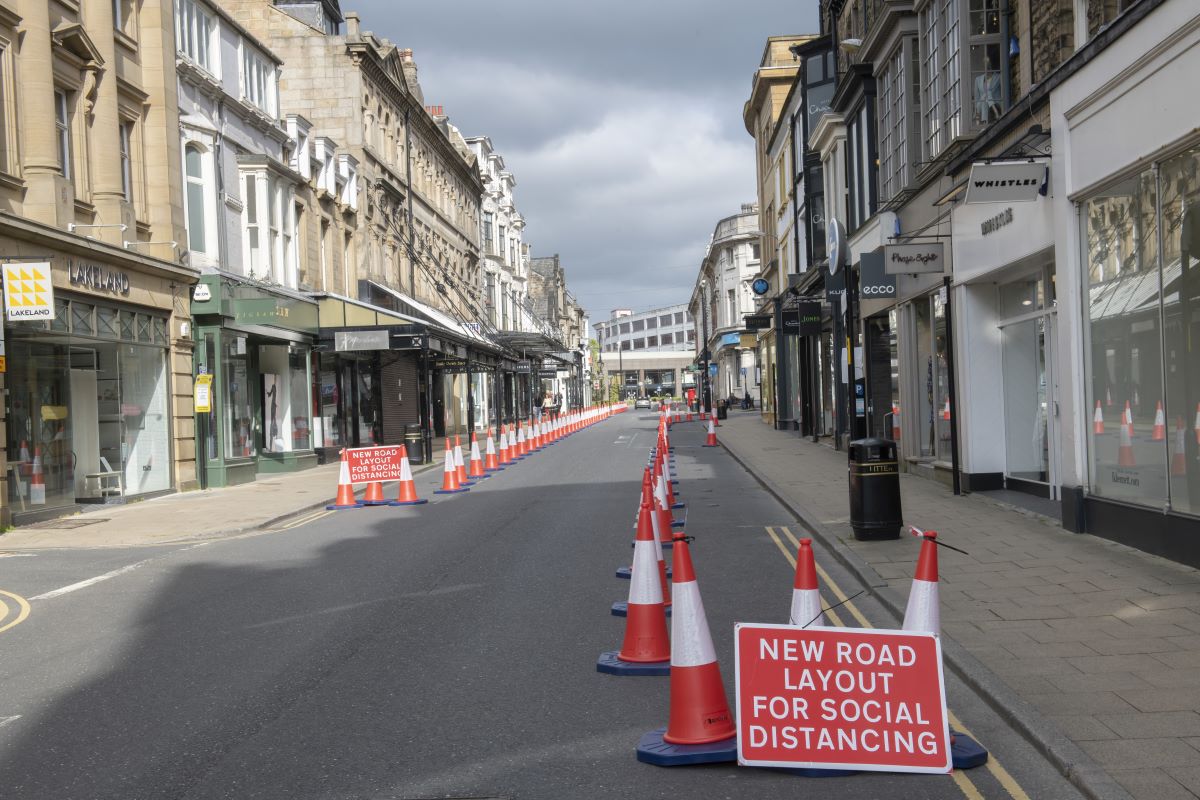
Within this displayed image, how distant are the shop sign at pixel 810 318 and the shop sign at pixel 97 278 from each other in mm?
16172

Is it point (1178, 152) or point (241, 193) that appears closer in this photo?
point (1178, 152)

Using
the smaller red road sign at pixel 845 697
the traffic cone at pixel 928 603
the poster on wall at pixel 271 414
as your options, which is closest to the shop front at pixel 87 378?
the poster on wall at pixel 271 414

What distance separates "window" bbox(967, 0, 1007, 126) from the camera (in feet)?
47.6

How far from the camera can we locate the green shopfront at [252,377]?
70.7 ft

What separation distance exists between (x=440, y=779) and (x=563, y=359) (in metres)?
47.8

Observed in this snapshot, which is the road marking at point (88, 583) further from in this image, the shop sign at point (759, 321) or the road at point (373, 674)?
the shop sign at point (759, 321)

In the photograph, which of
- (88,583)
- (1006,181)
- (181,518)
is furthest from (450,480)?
(1006,181)

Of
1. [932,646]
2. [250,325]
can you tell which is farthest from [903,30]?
[932,646]

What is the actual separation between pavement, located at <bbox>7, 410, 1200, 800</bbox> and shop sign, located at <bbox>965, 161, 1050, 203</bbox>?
3336mm

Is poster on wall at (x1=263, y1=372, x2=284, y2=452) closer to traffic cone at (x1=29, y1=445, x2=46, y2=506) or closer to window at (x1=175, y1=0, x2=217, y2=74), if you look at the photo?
window at (x1=175, y1=0, x2=217, y2=74)

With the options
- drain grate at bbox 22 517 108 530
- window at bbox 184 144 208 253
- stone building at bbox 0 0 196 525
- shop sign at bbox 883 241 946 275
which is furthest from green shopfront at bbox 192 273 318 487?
shop sign at bbox 883 241 946 275

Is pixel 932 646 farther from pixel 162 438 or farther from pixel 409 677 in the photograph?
pixel 162 438

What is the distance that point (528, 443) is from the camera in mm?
32344

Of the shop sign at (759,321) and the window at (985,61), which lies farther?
the shop sign at (759,321)
